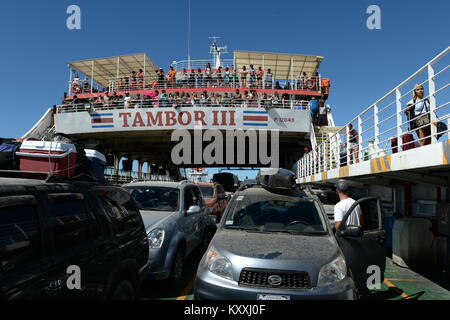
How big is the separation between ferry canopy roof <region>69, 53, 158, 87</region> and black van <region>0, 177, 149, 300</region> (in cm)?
2720

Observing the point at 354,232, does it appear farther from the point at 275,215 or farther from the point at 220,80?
the point at 220,80

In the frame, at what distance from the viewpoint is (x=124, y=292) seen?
3031mm

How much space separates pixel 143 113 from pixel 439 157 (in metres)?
18.1

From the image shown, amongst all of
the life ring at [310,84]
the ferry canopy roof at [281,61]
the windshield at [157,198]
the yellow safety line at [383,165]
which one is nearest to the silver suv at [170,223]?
the windshield at [157,198]

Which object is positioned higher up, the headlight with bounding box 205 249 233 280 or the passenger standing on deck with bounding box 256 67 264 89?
the passenger standing on deck with bounding box 256 67 264 89

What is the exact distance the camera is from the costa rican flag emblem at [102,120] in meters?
20.2

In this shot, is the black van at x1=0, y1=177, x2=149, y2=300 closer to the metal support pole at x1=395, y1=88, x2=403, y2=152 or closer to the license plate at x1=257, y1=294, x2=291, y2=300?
the license plate at x1=257, y1=294, x2=291, y2=300

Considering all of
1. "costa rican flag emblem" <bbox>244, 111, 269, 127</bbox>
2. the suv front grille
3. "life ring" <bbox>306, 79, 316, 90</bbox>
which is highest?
"life ring" <bbox>306, 79, 316, 90</bbox>

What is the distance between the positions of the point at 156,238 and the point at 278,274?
206 cm

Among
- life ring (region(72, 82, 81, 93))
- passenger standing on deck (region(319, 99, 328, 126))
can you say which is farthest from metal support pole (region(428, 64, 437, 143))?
life ring (region(72, 82, 81, 93))

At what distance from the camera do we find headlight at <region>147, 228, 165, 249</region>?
439 cm

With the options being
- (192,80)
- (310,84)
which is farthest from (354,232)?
(310,84)

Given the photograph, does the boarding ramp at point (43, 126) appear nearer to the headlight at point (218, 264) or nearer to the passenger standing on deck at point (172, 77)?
the passenger standing on deck at point (172, 77)
